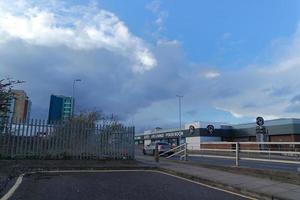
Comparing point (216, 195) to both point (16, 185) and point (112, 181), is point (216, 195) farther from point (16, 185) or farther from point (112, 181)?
point (16, 185)

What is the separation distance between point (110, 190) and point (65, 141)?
1006cm

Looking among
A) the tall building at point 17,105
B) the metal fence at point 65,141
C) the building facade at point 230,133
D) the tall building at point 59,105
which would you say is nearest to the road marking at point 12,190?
the tall building at point 17,105

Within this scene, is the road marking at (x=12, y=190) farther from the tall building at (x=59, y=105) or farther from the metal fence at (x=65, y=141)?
the tall building at (x=59, y=105)

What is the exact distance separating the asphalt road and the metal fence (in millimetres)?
6218

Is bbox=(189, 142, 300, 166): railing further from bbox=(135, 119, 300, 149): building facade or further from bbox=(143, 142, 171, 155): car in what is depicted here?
bbox=(135, 119, 300, 149): building facade

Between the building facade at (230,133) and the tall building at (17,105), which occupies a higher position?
the building facade at (230,133)

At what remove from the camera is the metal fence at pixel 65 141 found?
63.7ft

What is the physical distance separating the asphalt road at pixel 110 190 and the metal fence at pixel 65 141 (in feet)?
20.4

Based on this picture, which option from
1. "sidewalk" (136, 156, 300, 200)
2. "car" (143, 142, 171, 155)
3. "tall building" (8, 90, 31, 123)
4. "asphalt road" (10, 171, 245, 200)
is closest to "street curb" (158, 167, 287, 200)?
"sidewalk" (136, 156, 300, 200)

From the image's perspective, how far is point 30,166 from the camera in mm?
17797

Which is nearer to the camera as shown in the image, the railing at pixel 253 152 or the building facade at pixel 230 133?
the railing at pixel 253 152

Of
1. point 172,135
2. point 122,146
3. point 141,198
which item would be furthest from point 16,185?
point 172,135

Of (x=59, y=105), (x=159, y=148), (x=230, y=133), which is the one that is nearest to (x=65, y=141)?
(x=159, y=148)

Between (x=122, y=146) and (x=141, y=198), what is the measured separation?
12321mm
